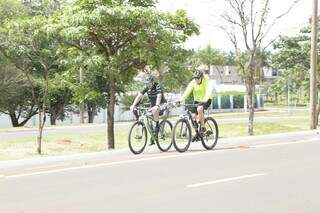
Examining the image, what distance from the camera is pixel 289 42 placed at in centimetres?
6750

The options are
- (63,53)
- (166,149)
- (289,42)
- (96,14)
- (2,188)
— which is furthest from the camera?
(289,42)

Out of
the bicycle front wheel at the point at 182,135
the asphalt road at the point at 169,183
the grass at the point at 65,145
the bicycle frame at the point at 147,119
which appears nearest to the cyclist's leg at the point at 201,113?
the bicycle front wheel at the point at 182,135

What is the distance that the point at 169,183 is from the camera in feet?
32.3

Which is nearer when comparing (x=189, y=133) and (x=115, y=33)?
(x=189, y=133)

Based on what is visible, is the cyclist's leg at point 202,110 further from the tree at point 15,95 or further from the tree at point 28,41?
the tree at point 15,95

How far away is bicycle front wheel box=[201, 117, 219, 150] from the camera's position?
14.9 metres

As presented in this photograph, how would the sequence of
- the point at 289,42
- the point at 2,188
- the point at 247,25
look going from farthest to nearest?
1. the point at 289,42
2. the point at 247,25
3. the point at 2,188

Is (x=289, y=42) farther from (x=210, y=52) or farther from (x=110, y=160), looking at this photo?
(x=110, y=160)

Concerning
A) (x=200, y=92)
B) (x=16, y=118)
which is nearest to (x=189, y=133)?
(x=200, y=92)

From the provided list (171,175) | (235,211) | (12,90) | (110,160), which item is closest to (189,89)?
(110,160)

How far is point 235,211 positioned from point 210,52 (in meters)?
106

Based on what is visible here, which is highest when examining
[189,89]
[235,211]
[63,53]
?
[63,53]

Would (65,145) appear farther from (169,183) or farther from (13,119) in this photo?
Result: (13,119)

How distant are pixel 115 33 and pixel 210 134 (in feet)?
13.7
